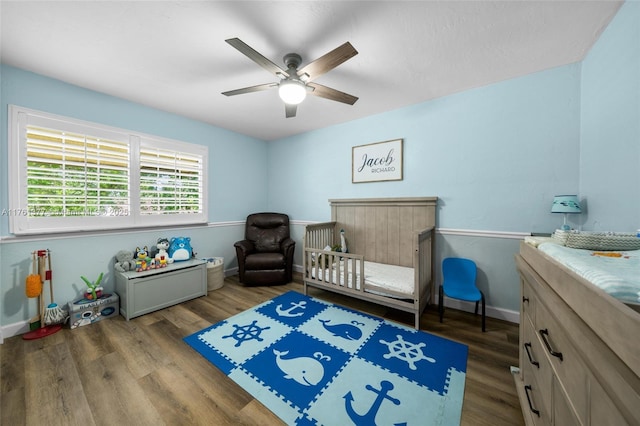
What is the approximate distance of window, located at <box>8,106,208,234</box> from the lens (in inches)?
85.7

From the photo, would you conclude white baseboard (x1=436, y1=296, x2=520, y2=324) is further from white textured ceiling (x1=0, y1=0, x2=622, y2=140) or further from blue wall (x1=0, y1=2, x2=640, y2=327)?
Result: white textured ceiling (x1=0, y1=0, x2=622, y2=140)

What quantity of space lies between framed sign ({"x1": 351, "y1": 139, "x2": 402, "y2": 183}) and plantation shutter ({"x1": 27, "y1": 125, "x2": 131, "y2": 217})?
9.97 feet

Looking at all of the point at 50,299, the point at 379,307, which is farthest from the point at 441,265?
the point at 50,299

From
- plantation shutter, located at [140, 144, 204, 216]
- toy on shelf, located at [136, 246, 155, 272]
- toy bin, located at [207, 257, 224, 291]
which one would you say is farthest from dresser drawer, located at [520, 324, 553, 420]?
plantation shutter, located at [140, 144, 204, 216]

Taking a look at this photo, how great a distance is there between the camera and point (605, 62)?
165 centimetres

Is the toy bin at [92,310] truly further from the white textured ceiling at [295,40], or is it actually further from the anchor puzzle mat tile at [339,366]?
the white textured ceiling at [295,40]

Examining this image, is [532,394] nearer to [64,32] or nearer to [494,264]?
[494,264]

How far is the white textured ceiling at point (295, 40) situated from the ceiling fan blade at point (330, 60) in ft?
0.73

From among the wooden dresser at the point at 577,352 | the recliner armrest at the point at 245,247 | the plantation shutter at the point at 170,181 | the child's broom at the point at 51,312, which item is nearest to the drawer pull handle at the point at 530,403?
the wooden dresser at the point at 577,352

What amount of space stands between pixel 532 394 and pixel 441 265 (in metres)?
1.66

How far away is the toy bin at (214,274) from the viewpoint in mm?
3211

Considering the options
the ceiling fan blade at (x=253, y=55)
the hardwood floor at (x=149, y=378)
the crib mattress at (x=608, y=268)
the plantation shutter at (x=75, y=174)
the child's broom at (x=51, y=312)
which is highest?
the ceiling fan blade at (x=253, y=55)

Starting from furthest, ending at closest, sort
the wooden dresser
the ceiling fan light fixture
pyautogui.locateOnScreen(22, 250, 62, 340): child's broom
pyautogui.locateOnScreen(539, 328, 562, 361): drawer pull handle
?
pyautogui.locateOnScreen(22, 250, 62, 340): child's broom, the ceiling fan light fixture, pyautogui.locateOnScreen(539, 328, 562, 361): drawer pull handle, the wooden dresser

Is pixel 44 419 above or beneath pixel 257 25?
beneath
